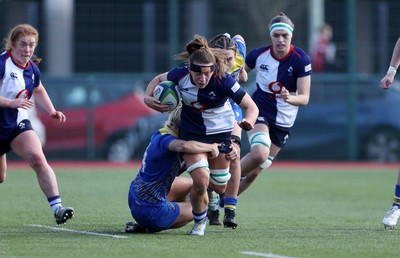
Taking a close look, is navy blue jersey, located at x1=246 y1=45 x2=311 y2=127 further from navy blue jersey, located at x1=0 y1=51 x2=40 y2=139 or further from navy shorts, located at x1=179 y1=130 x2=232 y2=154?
navy blue jersey, located at x1=0 y1=51 x2=40 y2=139

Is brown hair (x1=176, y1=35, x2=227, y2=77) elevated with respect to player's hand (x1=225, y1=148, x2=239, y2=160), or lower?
elevated

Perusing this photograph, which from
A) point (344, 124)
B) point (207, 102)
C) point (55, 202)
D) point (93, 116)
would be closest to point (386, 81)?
point (207, 102)

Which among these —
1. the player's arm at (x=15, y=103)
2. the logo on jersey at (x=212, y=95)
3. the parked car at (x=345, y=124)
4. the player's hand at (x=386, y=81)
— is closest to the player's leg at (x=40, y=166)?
the player's arm at (x=15, y=103)

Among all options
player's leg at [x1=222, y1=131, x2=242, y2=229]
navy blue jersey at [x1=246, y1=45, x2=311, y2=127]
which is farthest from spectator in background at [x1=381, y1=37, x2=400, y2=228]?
player's leg at [x1=222, y1=131, x2=242, y2=229]

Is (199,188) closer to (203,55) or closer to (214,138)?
(214,138)

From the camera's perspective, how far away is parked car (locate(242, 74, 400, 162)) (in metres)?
20.6

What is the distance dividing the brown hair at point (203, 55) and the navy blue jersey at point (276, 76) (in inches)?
74.3

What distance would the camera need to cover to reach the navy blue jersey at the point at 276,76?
34.3ft

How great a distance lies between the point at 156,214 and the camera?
8547mm

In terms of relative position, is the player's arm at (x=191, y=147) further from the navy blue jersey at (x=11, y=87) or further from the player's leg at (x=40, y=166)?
the navy blue jersey at (x=11, y=87)

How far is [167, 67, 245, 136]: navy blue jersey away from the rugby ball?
0.04 m

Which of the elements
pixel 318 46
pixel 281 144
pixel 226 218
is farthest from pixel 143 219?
pixel 318 46

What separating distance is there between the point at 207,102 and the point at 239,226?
145cm

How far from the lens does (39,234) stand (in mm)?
8617
